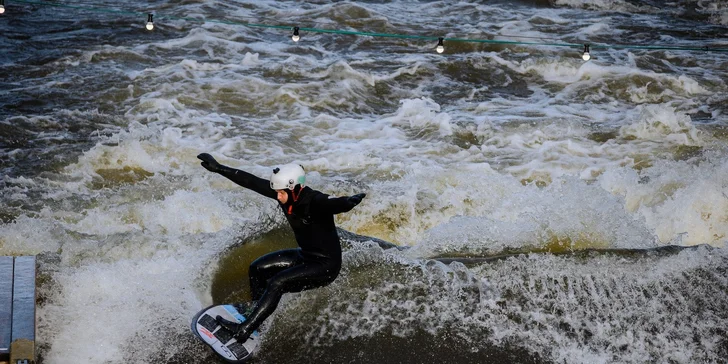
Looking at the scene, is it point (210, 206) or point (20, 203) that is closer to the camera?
point (210, 206)

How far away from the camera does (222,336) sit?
6230 millimetres

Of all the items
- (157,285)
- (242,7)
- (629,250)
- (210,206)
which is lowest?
(242,7)

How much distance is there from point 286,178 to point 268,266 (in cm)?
89

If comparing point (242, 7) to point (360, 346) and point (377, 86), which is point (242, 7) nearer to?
Answer: point (377, 86)

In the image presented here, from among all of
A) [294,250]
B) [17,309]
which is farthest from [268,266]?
[17,309]

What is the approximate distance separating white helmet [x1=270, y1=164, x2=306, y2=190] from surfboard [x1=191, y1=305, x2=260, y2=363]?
3.76 ft

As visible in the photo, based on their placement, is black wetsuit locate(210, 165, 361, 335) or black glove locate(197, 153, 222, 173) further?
black glove locate(197, 153, 222, 173)

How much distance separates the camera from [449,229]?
802 centimetres

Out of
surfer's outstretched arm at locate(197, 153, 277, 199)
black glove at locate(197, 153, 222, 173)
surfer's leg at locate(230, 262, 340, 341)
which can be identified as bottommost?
surfer's leg at locate(230, 262, 340, 341)

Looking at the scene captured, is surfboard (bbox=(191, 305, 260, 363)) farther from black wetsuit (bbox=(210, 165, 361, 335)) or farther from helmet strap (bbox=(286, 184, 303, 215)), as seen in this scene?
helmet strap (bbox=(286, 184, 303, 215))

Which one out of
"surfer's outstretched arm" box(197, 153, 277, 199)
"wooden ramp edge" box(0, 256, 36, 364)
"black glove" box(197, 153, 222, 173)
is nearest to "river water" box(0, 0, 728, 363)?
"wooden ramp edge" box(0, 256, 36, 364)

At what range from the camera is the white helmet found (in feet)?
19.9

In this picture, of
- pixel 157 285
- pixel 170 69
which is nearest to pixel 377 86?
pixel 170 69

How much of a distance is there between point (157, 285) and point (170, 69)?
366 inches
